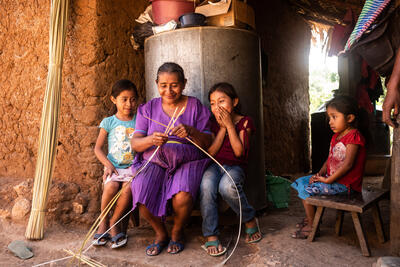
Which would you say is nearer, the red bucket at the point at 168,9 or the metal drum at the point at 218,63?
the metal drum at the point at 218,63

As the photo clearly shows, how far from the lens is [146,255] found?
233cm

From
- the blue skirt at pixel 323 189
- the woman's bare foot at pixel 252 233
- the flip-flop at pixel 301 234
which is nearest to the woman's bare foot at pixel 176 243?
the woman's bare foot at pixel 252 233

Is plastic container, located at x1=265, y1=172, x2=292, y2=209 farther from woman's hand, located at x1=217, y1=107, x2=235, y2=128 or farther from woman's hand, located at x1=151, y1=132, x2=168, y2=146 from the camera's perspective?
woman's hand, located at x1=151, y1=132, x2=168, y2=146

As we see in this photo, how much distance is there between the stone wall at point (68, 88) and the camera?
120 inches

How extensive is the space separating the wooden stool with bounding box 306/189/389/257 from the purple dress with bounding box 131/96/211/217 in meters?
0.83

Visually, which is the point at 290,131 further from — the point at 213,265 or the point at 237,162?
the point at 213,265

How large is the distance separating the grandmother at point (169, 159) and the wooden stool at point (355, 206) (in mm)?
842

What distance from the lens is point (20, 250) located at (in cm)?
255

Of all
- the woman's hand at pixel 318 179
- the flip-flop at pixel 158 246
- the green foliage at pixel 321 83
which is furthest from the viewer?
the green foliage at pixel 321 83

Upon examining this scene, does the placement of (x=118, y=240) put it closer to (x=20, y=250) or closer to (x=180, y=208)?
(x=180, y=208)

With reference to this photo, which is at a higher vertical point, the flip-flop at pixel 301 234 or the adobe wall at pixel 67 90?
the adobe wall at pixel 67 90

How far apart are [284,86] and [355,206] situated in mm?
3593

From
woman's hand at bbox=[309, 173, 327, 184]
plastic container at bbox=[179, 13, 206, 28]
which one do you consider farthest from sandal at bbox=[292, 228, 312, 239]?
plastic container at bbox=[179, 13, 206, 28]

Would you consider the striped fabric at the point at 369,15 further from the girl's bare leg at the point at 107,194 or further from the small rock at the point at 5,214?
the small rock at the point at 5,214
